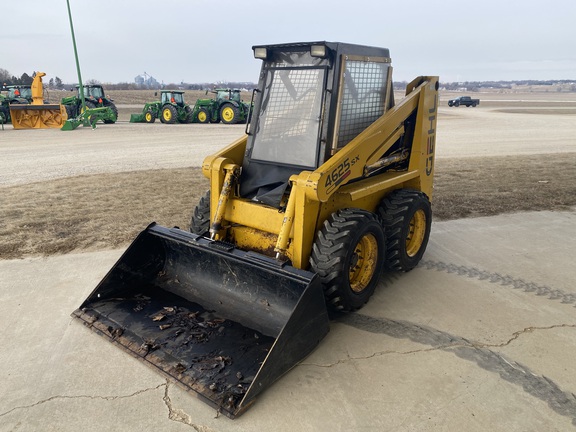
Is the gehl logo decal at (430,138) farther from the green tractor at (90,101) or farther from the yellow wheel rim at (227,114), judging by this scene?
the green tractor at (90,101)

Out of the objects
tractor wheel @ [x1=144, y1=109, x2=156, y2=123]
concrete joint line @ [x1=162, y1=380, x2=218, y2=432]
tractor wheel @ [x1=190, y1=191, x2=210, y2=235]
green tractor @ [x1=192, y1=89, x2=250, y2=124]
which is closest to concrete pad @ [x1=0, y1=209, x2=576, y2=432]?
concrete joint line @ [x1=162, y1=380, x2=218, y2=432]

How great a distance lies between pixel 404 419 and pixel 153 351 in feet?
5.96

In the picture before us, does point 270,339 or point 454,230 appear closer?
point 270,339

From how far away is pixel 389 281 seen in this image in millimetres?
4746

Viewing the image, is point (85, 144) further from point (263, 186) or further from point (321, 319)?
point (321, 319)

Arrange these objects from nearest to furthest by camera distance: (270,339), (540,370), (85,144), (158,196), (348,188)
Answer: (540,370), (270,339), (348,188), (158,196), (85,144)

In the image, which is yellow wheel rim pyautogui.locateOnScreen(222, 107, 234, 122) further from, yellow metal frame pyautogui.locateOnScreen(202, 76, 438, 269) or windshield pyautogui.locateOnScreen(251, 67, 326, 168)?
windshield pyautogui.locateOnScreen(251, 67, 326, 168)

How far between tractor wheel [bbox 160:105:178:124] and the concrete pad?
20321mm

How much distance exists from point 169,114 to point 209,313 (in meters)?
22.0

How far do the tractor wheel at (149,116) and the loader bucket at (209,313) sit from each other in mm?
21571

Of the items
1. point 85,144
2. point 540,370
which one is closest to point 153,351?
point 540,370

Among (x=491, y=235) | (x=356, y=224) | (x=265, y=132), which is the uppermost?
(x=265, y=132)

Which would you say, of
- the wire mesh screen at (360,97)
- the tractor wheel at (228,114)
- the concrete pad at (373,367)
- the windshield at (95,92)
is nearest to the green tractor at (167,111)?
the tractor wheel at (228,114)

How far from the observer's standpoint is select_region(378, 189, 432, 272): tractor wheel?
4547 millimetres
